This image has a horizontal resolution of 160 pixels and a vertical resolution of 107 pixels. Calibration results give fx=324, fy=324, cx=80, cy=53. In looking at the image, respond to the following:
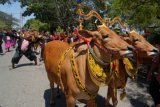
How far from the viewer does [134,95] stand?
921cm

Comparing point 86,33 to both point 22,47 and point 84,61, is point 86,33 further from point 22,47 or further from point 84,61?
point 22,47

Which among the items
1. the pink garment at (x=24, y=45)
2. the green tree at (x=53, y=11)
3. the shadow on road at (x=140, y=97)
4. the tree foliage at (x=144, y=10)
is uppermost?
the green tree at (x=53, y=11)

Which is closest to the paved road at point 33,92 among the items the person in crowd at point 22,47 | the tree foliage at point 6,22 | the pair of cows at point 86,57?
the person in crowd at point 22,47

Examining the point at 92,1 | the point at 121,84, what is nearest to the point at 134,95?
the point at 121,84

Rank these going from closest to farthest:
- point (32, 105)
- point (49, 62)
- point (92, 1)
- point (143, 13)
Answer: point (49, 62) < point (32, 105) < point (143, 13) < point (92, 1)

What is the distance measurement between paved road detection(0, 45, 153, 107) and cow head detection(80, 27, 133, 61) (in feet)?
10.1

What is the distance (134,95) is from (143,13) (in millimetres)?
2895

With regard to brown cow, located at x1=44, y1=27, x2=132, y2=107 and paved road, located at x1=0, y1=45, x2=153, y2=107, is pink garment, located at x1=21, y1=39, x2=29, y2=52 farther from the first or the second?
brown cow, located at x1=44, y1=27, x2=132, y2=107

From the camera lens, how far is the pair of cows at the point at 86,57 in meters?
4.95

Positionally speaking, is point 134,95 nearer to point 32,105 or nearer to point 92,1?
point 32,105

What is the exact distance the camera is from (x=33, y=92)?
9.36 meters

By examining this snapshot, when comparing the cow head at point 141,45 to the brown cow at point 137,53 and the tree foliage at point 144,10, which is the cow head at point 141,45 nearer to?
the brown cow at point 137,53

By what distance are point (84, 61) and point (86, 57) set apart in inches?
3.3

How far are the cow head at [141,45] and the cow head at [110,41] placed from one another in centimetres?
103
